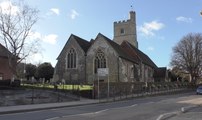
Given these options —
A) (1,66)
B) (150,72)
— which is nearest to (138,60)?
(150,72)

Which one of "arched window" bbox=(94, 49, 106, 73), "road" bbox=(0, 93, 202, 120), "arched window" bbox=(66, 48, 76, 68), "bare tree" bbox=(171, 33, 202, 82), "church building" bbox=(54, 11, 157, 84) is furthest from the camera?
"bare tree" bbox=(171, 33, 202, 82)

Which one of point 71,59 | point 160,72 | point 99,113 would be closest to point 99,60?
point 71,59

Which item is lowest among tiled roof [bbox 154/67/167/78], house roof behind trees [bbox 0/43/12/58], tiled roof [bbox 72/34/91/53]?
tiled roof [bbox 154/67/167/78]

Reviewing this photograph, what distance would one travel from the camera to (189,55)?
8531 cm

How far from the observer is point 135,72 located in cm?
6938

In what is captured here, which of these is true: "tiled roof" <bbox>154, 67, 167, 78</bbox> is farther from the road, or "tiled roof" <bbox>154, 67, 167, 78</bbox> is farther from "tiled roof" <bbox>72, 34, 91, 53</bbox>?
the road

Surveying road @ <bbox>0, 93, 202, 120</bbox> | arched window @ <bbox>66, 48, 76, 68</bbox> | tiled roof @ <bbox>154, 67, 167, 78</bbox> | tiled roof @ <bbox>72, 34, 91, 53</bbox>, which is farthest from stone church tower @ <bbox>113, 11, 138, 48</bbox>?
road @ <bbox>0, 93, 202, 120</bbox>

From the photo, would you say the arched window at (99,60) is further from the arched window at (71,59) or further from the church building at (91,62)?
the arched window at (71,59)

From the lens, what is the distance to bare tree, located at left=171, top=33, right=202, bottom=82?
3322 inches

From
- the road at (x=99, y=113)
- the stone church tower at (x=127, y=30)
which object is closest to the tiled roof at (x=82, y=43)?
the stone church tower at (x=127, y=30)

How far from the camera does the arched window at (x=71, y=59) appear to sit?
210 feet

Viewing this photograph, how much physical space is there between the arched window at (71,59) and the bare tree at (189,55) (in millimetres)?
33384

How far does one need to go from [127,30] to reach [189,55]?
1776 cm

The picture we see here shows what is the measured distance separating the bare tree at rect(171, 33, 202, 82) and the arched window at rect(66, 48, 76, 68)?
33.4m
